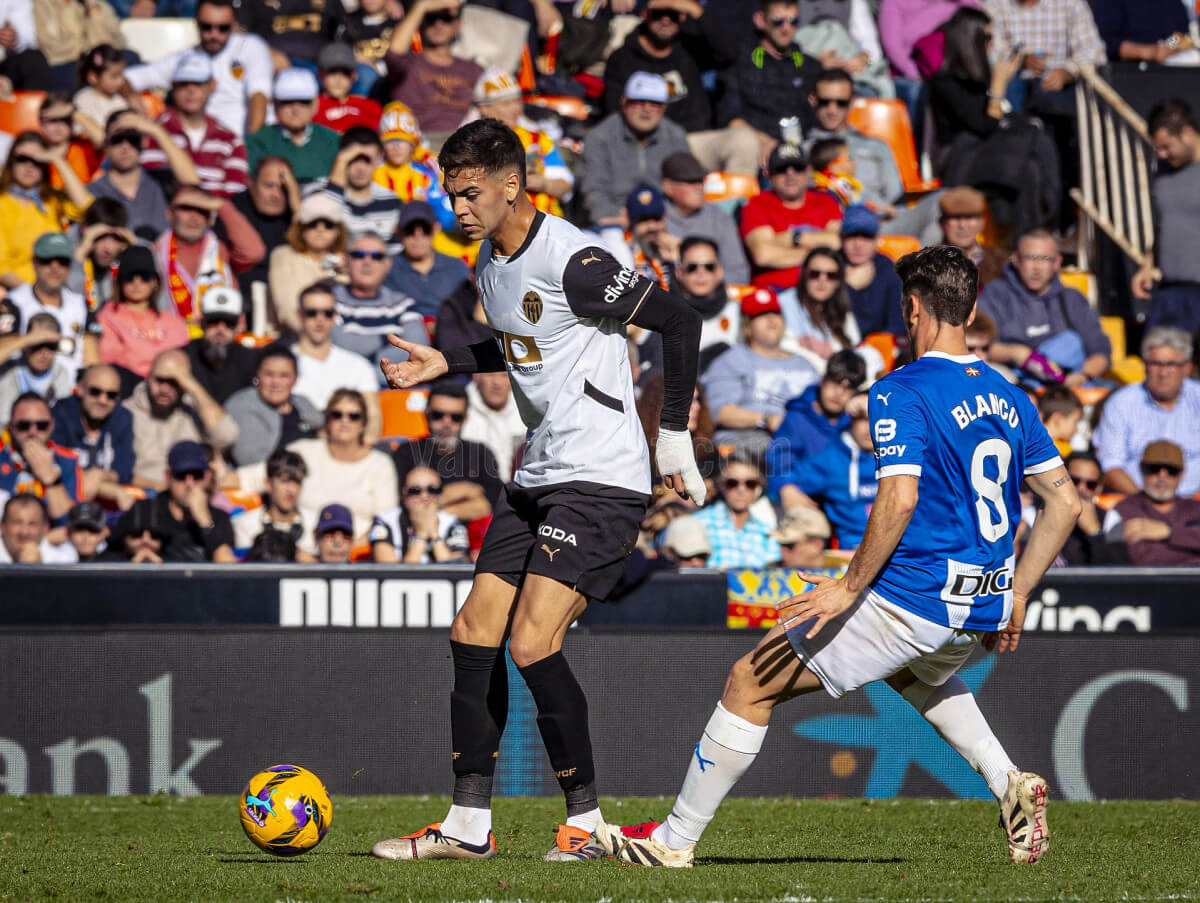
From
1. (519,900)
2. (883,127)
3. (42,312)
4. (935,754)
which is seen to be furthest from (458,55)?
(519,900)

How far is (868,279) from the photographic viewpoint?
1236 cm

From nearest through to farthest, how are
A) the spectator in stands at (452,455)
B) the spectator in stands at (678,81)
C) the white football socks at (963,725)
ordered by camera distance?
the white football socks at (963,725) < the spectator in stands at (452,455) < the spectator in stands at (678,81)

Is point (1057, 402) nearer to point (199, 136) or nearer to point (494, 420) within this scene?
point (494, 420)

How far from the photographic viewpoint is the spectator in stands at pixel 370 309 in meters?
11.7

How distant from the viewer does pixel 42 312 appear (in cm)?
1138

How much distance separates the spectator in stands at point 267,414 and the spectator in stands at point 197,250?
4.62 feet

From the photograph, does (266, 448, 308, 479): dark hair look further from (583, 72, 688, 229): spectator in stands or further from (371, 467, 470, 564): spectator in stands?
(583, 72, 688, 229): spectator in stands

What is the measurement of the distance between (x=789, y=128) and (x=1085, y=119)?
255 cm

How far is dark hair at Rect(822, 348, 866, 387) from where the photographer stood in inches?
418

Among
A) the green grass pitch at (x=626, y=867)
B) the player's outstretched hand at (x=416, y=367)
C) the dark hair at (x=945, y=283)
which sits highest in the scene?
the dark hair at (x=945, y=283)

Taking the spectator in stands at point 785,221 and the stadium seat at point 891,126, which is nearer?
the spectator in stands at point 785,221

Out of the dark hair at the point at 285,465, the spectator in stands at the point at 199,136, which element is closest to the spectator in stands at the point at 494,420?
the dark hair at the point at 285,465

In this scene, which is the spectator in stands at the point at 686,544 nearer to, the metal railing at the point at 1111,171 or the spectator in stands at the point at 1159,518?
the spectator in stands at the point at 1159,518

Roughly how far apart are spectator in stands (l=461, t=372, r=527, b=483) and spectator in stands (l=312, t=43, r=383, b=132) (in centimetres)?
365
